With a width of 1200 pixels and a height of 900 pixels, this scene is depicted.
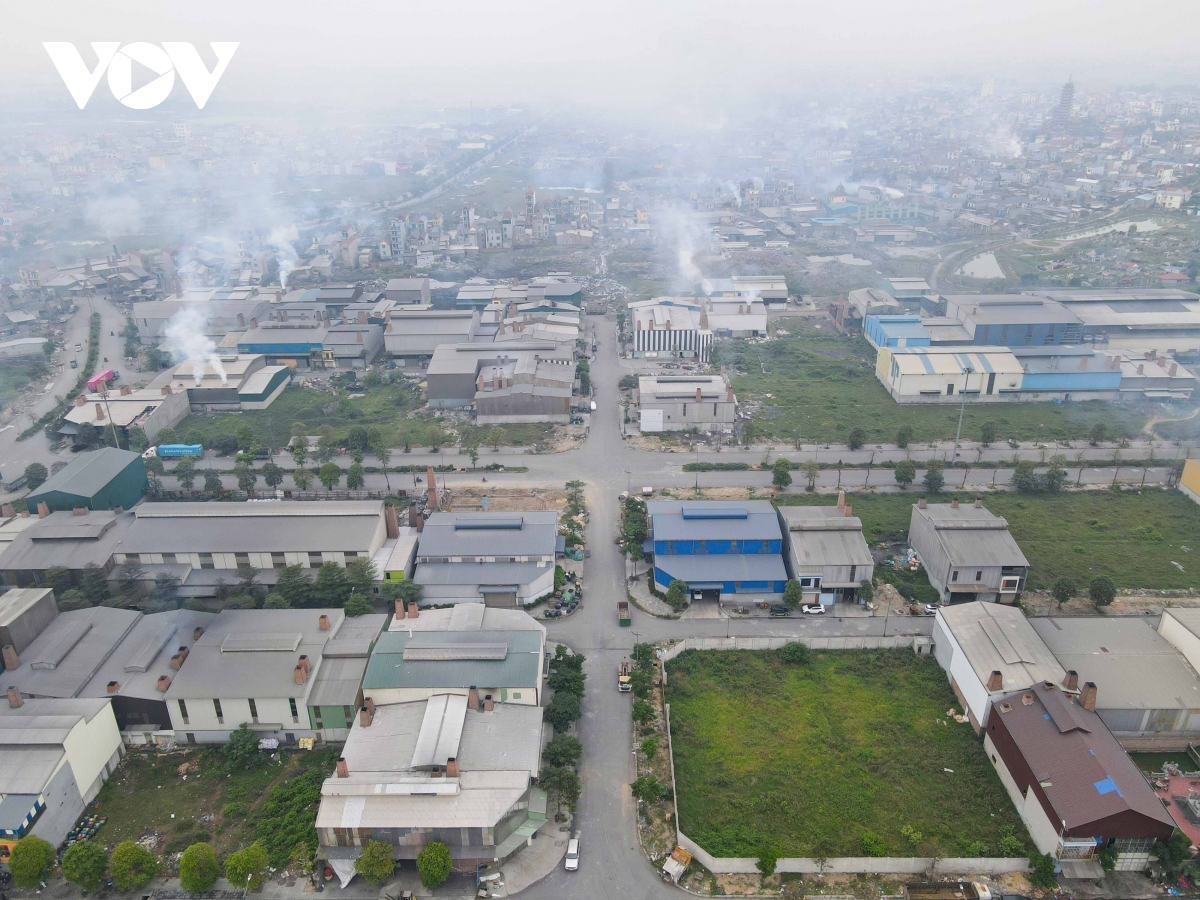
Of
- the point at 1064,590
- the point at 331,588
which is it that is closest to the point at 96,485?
the point at 331,588

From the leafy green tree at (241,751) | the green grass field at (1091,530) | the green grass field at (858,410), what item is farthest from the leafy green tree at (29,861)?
the green grass field at (858,410)

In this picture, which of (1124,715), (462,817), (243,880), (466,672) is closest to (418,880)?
(462,817)

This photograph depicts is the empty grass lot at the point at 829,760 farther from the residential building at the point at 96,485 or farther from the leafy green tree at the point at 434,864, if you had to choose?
the residential building at the point at 96,485

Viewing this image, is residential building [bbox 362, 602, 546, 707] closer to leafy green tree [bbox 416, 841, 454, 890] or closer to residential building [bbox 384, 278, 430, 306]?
leafy green tree [bbox 416, 841, 454, 890]

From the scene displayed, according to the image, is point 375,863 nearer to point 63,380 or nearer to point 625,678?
point 625,678

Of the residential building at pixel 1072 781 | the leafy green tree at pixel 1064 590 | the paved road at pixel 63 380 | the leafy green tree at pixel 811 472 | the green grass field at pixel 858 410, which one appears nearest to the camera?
the residential building at pixel 1072 781
